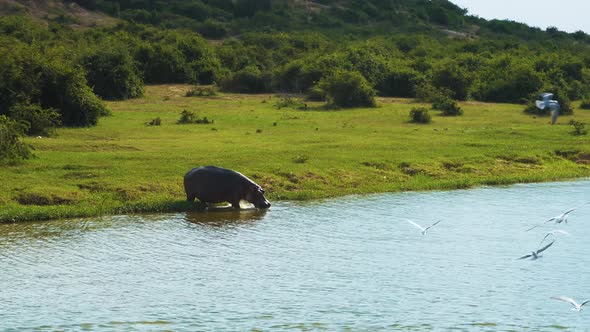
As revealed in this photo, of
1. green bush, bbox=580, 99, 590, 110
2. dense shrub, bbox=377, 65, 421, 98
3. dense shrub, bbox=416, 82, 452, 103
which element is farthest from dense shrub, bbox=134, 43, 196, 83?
green bush, bbox=580, 99, 590, 110

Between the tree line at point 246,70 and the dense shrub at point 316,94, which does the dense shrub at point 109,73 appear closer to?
the tree line at point 246,70

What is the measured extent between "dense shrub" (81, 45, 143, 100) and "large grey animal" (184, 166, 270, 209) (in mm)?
17753

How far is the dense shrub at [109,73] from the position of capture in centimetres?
3697

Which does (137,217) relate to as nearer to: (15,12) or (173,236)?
(173,236)

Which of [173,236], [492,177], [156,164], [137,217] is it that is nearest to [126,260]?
[173,236]

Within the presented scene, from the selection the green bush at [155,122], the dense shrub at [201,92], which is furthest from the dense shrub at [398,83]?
the green bush at [155,122]

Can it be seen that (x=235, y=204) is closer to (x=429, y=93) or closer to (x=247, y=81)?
(x=429, y=93)

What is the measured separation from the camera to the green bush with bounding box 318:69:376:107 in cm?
3703

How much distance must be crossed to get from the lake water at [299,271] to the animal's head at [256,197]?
0.94ft

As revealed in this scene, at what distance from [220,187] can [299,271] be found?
16.4ft

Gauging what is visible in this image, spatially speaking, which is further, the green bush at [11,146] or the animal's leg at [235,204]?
the green bush at [11,146]

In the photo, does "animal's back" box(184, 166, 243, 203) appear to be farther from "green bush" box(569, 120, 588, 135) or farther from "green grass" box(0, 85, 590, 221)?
"green bush" box(569, 120, 588, 135)

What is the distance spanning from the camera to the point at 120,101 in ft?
121

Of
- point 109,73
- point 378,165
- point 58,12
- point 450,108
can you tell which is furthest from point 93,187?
point 58,12
